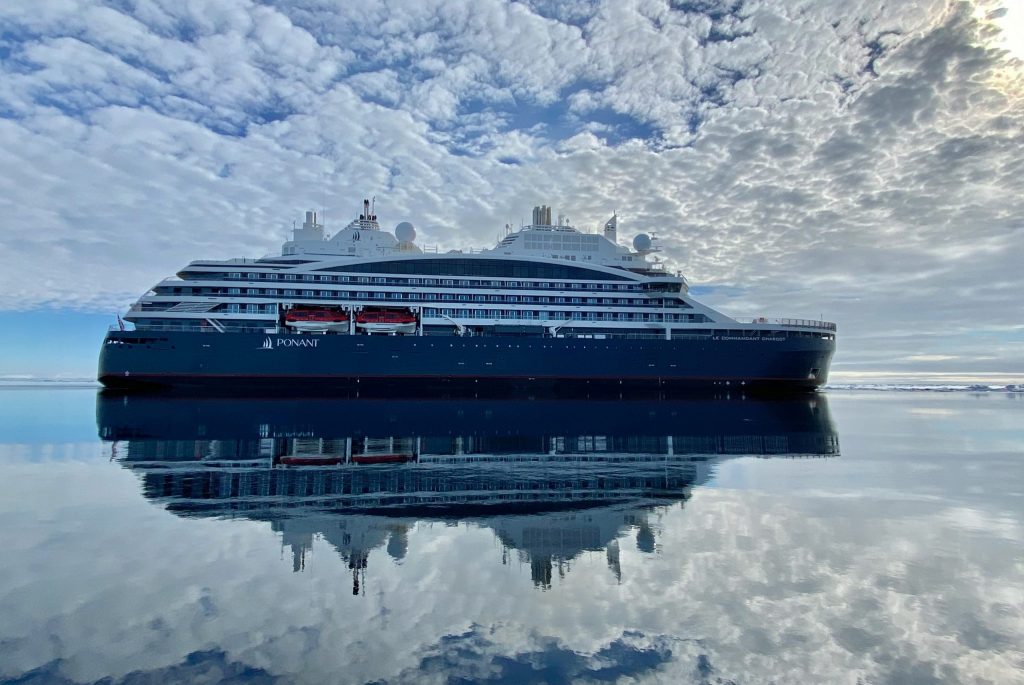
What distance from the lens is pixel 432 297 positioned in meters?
55.8

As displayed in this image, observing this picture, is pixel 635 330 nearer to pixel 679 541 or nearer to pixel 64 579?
pixel 679 541

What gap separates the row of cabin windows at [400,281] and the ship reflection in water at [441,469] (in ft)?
80.5

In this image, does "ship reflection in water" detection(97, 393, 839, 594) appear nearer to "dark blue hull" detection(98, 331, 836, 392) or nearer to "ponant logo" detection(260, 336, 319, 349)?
"dark blue hull" detection(98, 331, 836, 392)

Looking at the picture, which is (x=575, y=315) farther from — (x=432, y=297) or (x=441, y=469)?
(x=441, y=469)

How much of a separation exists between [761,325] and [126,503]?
178 feet

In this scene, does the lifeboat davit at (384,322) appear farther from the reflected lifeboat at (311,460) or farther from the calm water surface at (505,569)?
the reflected lifeboat at (311,460)

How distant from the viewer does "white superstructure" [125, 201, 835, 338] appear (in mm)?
52875

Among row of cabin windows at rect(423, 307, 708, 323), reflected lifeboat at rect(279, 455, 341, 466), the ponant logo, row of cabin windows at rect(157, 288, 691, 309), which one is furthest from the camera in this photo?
row of cabin windows at rect(423, 307, 708, 323)

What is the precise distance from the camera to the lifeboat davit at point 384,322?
53.0m

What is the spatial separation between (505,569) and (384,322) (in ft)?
153

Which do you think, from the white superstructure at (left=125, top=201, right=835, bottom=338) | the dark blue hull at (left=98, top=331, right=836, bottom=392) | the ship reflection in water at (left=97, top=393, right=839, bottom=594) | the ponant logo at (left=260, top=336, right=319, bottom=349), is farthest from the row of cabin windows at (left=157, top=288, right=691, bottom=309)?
the ship reflection in water at (left=97, top=393, right=839, bottom=594)

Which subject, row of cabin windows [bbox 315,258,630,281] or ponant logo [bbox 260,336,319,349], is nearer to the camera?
ponant logo [bbox 260,336,319,349]

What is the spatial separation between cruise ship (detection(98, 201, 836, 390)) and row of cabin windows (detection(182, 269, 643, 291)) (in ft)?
0.36

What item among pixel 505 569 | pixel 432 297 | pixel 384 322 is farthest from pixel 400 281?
pixel 505 569
